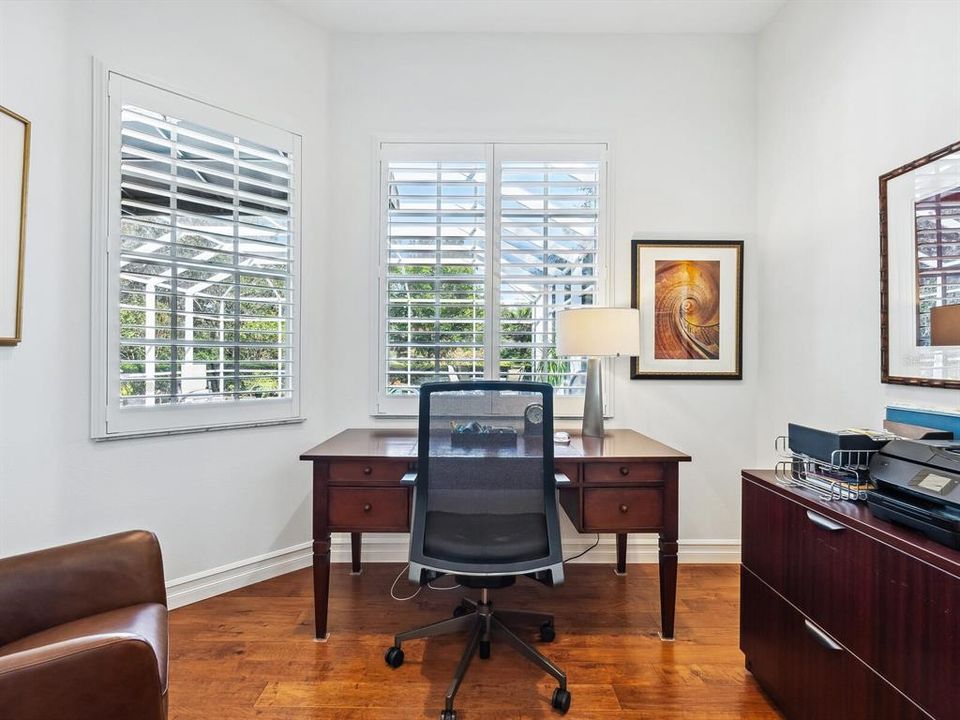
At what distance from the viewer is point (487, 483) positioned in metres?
1.69

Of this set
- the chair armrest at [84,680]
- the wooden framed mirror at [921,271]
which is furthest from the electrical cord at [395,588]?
the wooden framed mirror at [921,271]

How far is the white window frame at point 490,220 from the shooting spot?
9.05 ft

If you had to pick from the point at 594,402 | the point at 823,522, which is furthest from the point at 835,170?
the point at 823,522

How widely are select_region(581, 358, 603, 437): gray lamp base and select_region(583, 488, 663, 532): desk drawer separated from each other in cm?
45

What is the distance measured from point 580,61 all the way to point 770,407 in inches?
91.0

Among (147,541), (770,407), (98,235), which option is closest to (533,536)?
(147,541)

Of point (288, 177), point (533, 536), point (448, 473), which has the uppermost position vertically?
point (288, 177)

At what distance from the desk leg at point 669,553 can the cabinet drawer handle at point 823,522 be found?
620 mm

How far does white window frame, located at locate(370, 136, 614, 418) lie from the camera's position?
2758 millimetres

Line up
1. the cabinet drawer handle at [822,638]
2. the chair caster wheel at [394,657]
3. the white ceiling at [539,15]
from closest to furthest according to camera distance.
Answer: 1. the cabinet drawer handle at [822,638]
2. the chair caster wheel at [394,657]
3. the white ceiling at [539,15]

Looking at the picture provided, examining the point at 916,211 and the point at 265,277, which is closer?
the point at 916,211

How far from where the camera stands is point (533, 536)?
1.68 metres

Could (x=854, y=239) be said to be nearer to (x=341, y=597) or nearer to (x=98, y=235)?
(x=341, y=597)

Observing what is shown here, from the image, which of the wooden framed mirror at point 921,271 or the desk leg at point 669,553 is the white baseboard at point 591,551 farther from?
the wooden framed mirror at point 921,271
